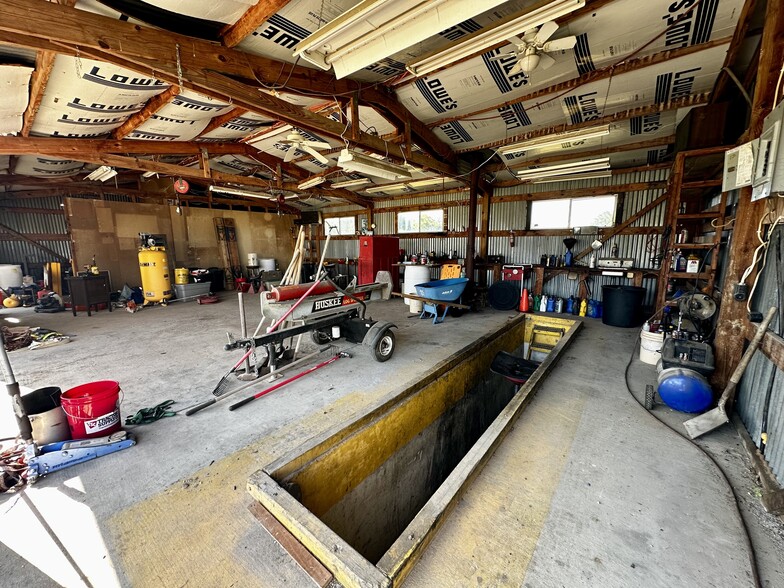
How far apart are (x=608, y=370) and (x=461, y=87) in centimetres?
403

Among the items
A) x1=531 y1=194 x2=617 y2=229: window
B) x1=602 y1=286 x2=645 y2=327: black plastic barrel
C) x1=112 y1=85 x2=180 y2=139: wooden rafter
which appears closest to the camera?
x1=112 y1=85 x2=180 y2=139: wooden rafter

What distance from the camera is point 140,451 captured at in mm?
2410

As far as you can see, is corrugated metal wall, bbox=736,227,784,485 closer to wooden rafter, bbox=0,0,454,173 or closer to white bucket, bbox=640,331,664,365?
white bucket, bbox=640,331,664,365

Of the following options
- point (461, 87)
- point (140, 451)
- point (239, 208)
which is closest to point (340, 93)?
point (461, 87)

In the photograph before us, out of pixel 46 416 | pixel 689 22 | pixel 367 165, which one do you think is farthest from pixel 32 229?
pixel 689 22

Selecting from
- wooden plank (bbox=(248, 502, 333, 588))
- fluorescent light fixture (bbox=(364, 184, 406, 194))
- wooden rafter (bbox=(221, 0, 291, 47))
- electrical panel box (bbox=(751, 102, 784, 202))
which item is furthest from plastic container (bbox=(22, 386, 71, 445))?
fluorescent light fixture (bbox=(364, 184, 406, 194))

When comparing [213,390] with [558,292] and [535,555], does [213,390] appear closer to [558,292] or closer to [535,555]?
[535,555]

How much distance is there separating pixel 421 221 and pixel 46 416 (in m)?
9.32

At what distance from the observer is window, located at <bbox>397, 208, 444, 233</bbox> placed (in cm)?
976

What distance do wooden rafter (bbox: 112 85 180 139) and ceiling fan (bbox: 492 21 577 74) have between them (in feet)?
13.0

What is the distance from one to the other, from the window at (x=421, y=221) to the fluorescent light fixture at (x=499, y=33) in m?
6.69

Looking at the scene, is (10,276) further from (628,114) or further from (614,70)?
(628,114)

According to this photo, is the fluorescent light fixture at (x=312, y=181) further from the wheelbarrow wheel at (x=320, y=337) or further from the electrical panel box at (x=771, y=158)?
the electrical panel box at (x=771, y=158)

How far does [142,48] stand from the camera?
103 inches
